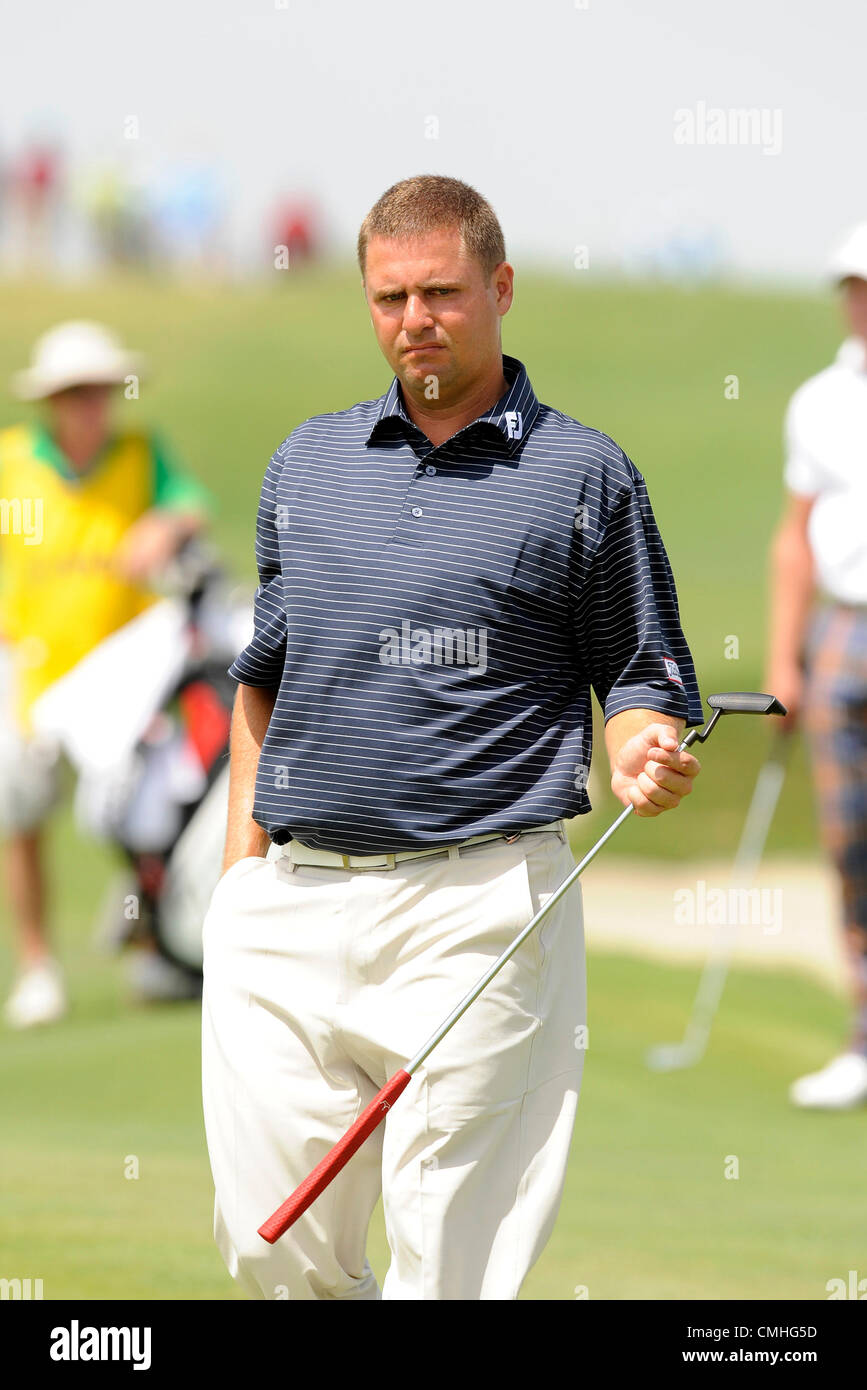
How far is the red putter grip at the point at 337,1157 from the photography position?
281 centimetres

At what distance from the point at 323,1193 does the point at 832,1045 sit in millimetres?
4647

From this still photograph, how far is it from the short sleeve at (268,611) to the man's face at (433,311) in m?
0.28

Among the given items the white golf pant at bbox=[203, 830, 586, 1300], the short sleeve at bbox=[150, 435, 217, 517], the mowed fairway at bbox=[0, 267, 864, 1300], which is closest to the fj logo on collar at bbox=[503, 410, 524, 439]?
the white golf pant at bbox=[203, 830, 586, 1300]

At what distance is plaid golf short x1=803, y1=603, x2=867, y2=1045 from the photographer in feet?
19.6

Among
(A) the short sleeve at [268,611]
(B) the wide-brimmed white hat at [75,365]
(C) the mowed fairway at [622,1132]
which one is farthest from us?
(B) the wide-brimmed white hat at [75,365]


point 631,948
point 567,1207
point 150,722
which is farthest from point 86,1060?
point 631,948

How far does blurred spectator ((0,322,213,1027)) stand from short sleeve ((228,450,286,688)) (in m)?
4.45

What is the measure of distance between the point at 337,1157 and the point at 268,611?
82cm

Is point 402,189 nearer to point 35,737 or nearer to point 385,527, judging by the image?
point 385,527

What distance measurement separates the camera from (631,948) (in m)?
9.24

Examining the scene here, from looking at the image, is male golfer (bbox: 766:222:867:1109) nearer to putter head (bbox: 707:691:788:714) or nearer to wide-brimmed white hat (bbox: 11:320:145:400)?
wide-brimmed white hat (bbox: 11:320:145:400)

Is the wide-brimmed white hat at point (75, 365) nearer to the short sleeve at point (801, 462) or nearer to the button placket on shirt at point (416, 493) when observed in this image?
the short sleeve at point (801, 462)

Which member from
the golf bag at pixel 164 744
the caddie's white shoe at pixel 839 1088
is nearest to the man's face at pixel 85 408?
the golf bag at pixel 164 744

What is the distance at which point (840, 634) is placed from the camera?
600cm
